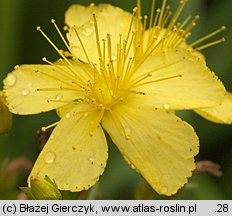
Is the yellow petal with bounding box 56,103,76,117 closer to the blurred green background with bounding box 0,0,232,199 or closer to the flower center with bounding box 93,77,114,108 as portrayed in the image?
the flower center with bounding box 93,77,114,108

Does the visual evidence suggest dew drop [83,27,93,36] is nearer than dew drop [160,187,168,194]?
No

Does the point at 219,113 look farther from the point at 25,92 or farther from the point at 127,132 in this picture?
the point at 25,92

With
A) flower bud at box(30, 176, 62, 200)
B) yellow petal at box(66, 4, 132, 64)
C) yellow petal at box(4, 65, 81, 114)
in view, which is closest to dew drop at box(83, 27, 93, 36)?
yellow petal at box(66, 4, 132, 64)

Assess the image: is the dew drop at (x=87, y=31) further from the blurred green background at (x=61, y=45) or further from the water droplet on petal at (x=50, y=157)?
the blurred green background at (x=61, y=45)

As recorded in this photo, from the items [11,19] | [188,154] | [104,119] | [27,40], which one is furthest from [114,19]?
[27,40]

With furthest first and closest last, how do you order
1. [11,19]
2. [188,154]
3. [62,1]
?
[62,1]
[11,19]
[188,154]

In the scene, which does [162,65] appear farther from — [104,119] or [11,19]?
[11,19]

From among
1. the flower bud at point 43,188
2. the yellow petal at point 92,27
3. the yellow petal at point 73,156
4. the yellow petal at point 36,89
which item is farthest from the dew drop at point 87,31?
the flower bud at point 43,188
